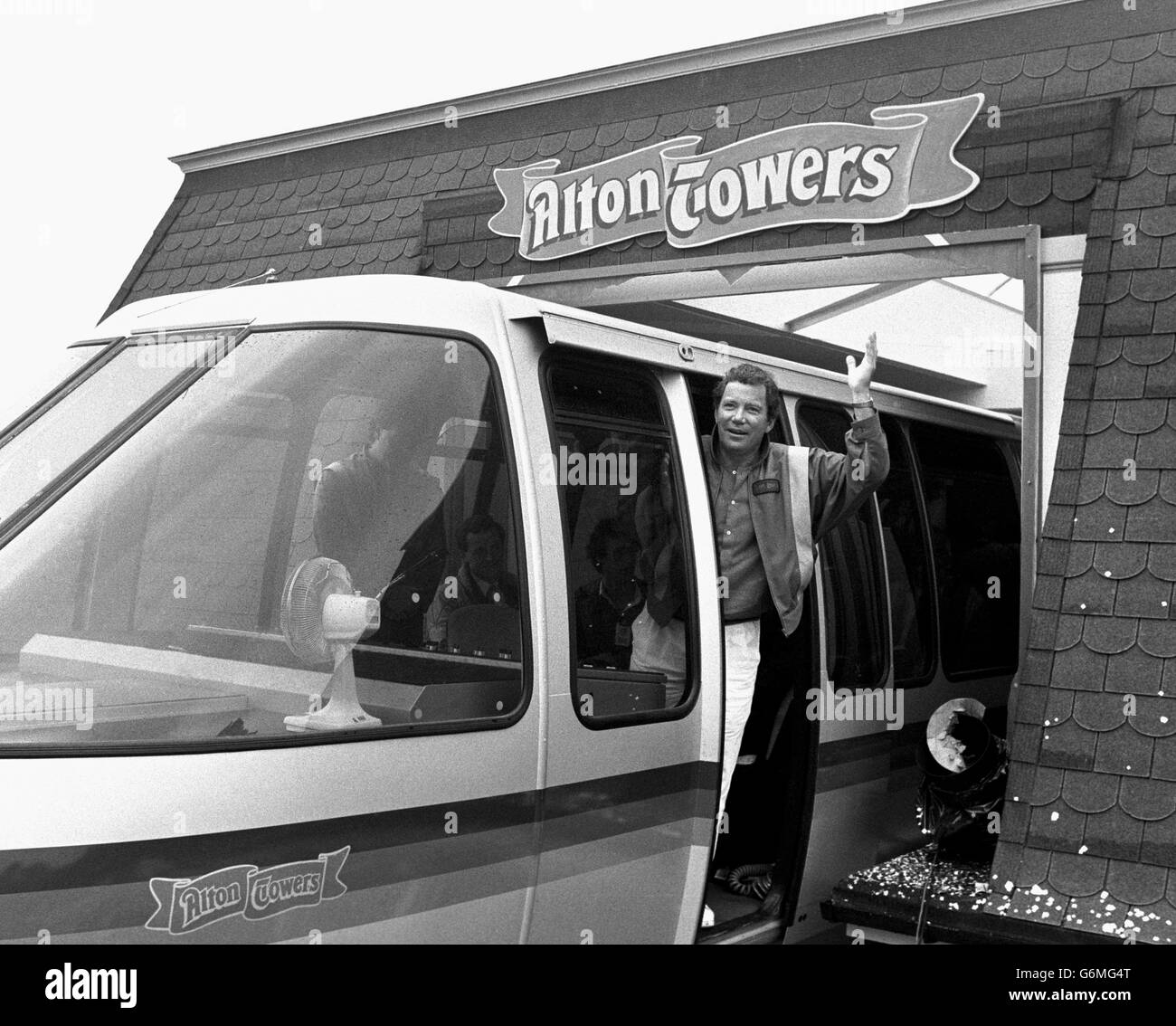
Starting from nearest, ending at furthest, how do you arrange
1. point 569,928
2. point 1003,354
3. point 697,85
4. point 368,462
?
point 368,462
point 569,928
point 697,85
point 1003,354

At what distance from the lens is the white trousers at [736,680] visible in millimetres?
4414

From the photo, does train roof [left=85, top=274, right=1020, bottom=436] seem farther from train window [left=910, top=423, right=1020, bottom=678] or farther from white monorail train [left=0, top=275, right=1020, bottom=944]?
train window [left=910, top=423, right=1020, bottom=678]

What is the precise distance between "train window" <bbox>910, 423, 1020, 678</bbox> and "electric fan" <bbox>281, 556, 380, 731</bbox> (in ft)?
13.2

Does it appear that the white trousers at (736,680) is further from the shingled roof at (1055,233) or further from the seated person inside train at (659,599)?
the shingled roof at (1055,233)

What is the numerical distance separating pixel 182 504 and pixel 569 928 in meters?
1.71

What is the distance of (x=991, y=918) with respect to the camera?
4.12m

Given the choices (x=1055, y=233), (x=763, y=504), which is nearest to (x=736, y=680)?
(x=763, y=504)

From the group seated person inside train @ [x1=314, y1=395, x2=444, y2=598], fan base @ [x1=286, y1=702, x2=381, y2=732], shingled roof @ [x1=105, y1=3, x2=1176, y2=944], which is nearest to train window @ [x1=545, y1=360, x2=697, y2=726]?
seated person inside train @ [x1=314, y1=395, x2=444, y2=598]

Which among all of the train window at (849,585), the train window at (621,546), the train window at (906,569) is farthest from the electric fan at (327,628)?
the train window at (906,569)

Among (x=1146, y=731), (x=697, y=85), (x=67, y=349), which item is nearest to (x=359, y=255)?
(x=697, y=85)

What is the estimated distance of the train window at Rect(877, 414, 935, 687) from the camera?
6125 mm

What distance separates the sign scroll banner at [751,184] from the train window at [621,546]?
203cm

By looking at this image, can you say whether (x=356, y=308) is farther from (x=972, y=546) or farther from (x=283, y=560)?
(x=972, y=546)

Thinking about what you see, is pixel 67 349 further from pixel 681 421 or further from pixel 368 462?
pixel 681 421
